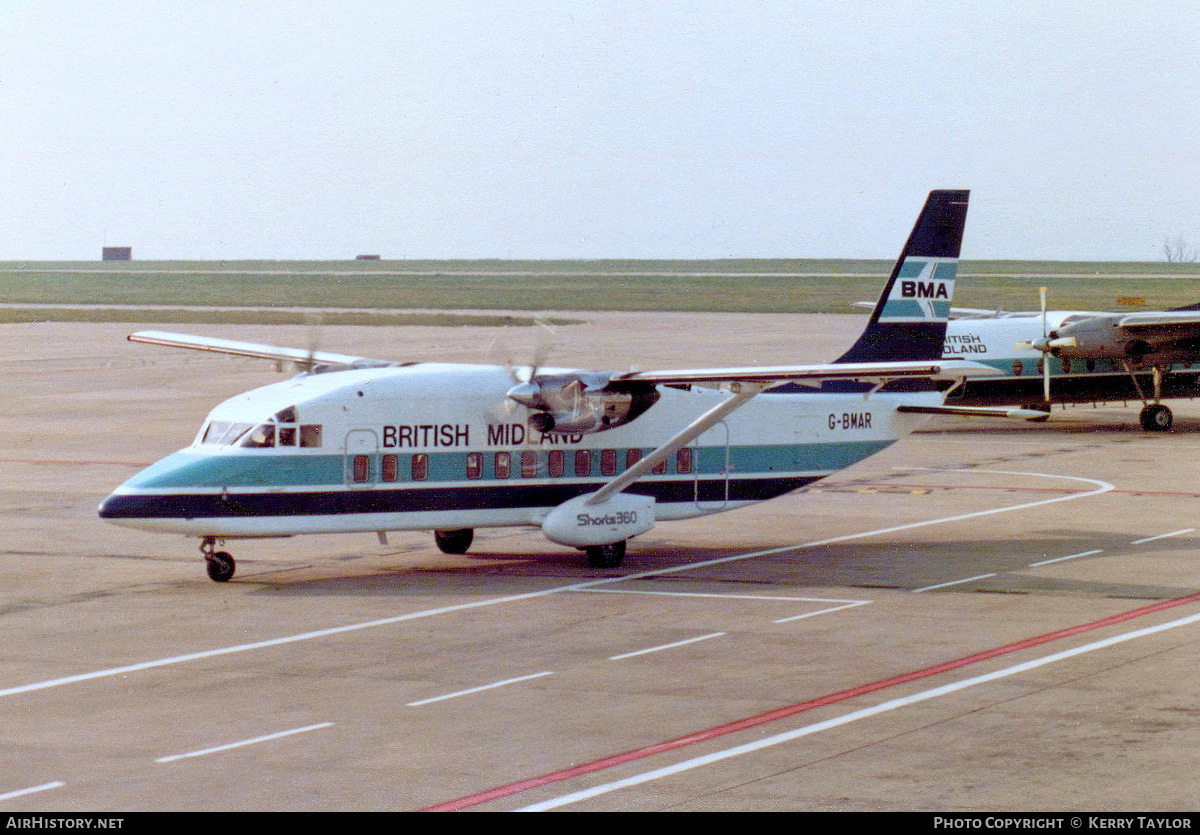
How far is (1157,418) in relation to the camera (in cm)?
4925

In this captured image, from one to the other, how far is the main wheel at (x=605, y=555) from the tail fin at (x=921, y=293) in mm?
6881

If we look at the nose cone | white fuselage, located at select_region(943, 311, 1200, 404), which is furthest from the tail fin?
white fuselage, located at select_region(943, 311, 1200, 404)

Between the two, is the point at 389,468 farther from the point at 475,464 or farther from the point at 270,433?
the point at 270,433

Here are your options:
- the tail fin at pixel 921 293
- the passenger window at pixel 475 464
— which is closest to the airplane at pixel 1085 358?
the tail fin at pixel 921 293

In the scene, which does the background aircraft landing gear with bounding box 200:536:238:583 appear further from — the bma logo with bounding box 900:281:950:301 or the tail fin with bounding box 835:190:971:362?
the bma logo with bounding box 900:281:950:301

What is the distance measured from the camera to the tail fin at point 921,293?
104 feet

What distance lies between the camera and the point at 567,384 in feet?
89.4

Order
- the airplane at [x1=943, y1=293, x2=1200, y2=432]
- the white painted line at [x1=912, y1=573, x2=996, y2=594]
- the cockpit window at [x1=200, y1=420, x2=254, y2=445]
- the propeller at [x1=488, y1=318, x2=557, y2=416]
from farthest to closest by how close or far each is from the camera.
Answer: the airplane at [x1=943, y1=293, x2=1200, y2=432]
the propeller at [x1=488, y1=318, x2=557, y2=416]
the cockpit window at [x1=200, y1=420, x2=254, y2=445]
the white painted line at [x1=912, y1=573, x2=996, y2=594]

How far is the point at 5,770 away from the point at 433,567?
12.5 m

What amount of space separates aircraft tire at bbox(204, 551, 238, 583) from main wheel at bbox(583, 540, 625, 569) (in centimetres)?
611

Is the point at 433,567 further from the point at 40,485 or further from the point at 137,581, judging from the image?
the point at 40,485

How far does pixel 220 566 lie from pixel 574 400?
21.4 feet

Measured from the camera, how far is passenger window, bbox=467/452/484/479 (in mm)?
27188

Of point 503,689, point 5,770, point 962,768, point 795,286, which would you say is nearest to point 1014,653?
point 962,768
